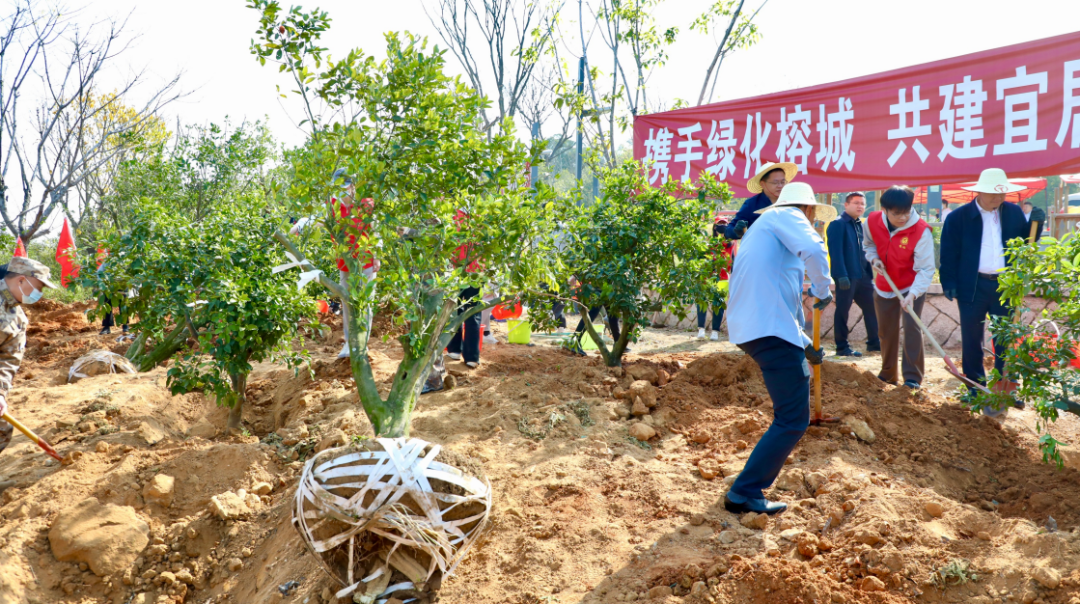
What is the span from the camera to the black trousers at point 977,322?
484 cm

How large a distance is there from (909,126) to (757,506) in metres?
5.28

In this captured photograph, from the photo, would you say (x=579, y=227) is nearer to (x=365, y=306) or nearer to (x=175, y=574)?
(x=365, y=306)

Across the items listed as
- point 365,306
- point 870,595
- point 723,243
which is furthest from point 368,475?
point 723,243

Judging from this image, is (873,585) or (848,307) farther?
(848,307)

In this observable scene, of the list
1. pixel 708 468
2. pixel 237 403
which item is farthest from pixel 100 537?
pixel 708 468

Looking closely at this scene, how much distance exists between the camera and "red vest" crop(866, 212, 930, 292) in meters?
5.28

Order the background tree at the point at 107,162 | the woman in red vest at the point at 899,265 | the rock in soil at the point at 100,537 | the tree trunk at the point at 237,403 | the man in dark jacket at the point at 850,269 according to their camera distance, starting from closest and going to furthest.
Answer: the rock in soil at the point at 100,537
the tree trunk at the point at 237,403
the woman in red vest at the point at 899,265
the man in dark jacket at the point at 850,269
the background tree at the point at 107,162

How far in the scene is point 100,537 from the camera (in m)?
3.44

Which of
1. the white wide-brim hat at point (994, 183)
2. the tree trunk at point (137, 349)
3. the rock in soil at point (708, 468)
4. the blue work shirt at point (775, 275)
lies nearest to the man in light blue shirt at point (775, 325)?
the blue work shirt at point (775, 275)

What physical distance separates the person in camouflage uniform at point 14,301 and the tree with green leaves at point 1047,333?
511 cm

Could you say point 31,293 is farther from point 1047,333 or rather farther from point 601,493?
point 1047,333

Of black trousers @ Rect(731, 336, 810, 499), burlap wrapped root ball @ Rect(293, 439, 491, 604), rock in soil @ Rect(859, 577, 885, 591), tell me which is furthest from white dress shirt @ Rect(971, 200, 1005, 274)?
burlap wrapped root ball @ Rect(293, 439, 491, 604)

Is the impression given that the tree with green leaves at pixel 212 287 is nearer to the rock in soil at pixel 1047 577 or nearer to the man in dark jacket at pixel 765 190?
the man in dark jacket at pixel 765 190

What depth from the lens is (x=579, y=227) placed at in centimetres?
466
